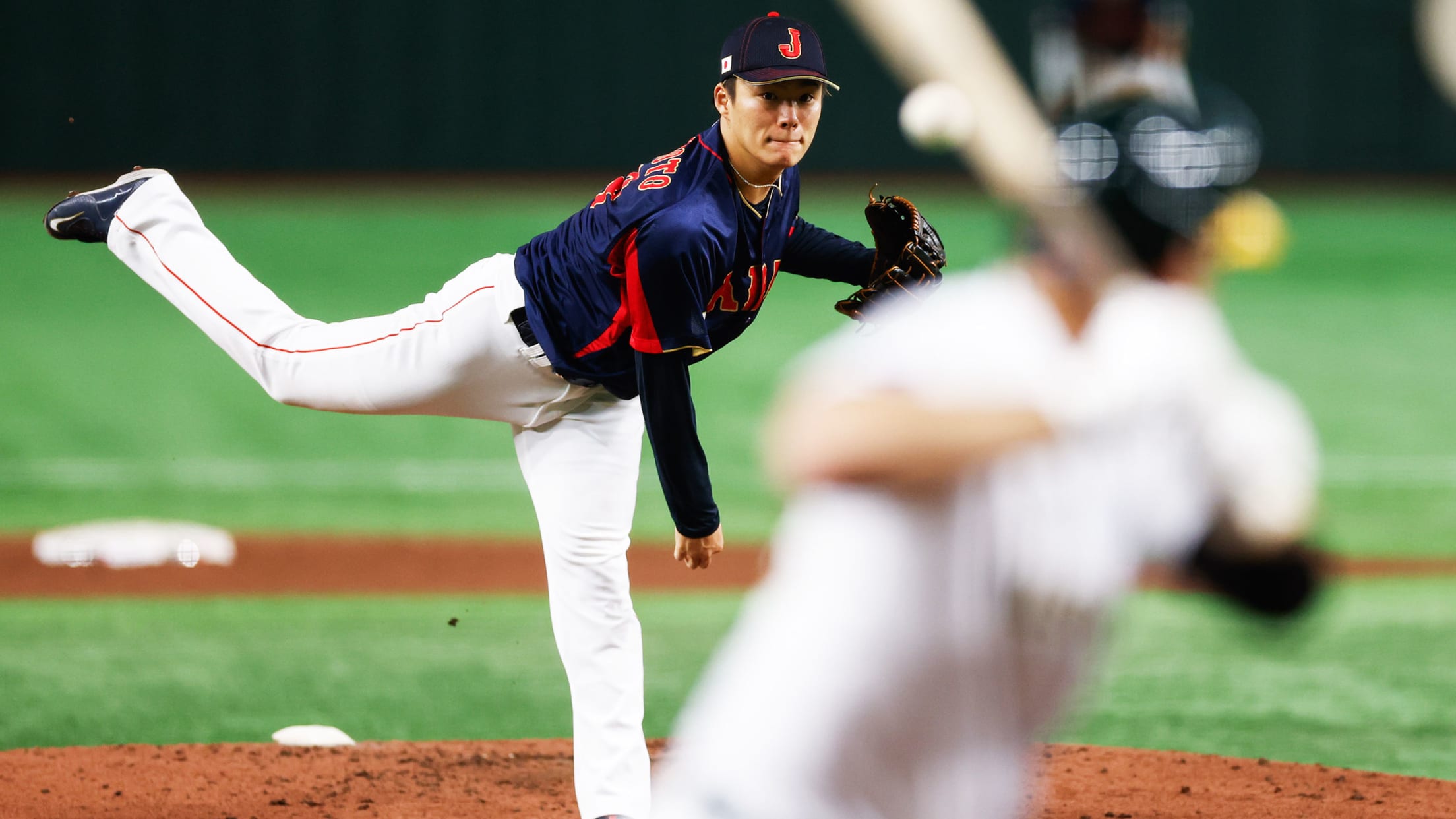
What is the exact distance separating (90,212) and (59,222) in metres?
0.10

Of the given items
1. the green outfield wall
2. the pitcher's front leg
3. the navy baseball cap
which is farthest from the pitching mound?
the green outfield wall

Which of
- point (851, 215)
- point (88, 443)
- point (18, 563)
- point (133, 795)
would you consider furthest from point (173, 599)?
point (851, 215)

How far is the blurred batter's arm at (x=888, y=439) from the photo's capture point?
1.52 m

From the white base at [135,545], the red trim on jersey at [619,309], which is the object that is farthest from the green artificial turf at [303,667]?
the red trim on jersey at [619,309]

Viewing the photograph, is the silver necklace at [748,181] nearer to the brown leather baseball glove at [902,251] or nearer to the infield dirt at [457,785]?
the brown leather baseball glove at [902,251]

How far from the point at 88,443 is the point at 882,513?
8.98 m

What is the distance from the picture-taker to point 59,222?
4.03m

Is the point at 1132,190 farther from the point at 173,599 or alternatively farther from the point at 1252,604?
the point at 173,599

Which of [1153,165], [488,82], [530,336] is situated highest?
[1153,165]

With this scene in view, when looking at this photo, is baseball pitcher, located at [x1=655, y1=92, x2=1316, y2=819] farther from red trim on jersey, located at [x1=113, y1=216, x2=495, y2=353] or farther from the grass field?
red trim on jersey, located at [x1=113, y1=216, x2=495, y2=353]

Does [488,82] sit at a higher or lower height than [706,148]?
lower

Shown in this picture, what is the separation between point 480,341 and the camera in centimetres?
Result: 369

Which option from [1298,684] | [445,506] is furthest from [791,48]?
[445,506]

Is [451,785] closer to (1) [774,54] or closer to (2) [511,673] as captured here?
(2) [511,673]
